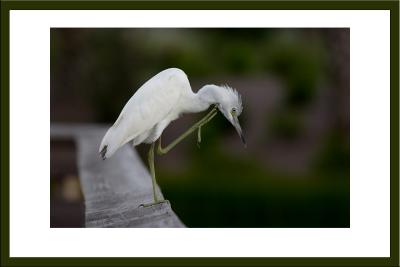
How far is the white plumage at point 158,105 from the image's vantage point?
9.86 feet

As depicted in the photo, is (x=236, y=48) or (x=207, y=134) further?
(x=236, y=48)

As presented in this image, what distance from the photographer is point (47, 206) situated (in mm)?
3256

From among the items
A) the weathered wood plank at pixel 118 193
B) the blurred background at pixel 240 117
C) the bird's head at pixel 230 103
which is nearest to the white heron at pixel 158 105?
the bird's head at pixel 230 103

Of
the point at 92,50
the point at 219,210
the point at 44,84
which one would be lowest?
the point at 219,210

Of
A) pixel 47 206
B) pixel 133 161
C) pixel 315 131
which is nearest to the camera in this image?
pixel 47 206

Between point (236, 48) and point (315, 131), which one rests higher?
point (236, 48)

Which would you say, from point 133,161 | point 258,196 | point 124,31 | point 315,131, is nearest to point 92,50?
point 124,31

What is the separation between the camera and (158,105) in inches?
119

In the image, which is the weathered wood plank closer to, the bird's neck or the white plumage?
the white plumage

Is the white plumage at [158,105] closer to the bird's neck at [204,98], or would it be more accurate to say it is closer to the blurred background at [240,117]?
the bird's neck at [204,98]

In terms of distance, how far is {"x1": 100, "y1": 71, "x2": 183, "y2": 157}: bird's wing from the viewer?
9.84 feet

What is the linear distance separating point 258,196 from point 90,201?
9.80 feet

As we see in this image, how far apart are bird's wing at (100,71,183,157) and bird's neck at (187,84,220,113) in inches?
3.8

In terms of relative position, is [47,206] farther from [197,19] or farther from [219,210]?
[219,210]
